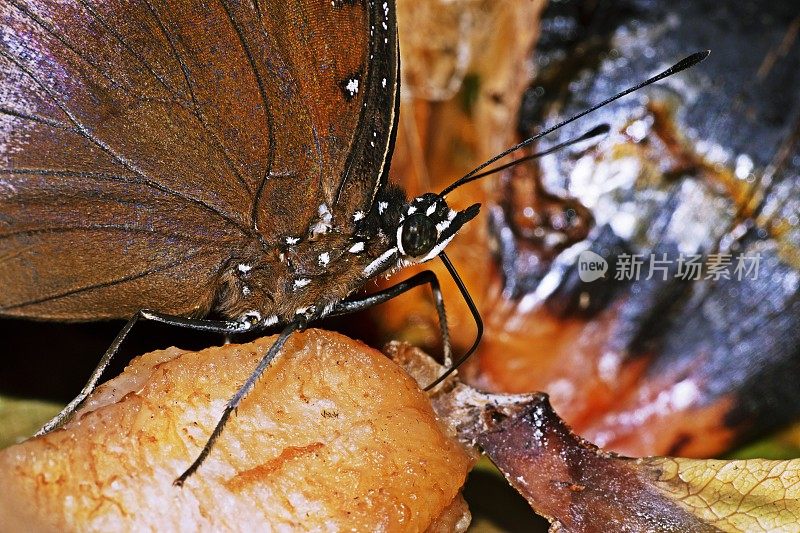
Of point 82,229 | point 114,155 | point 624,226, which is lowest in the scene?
point 82,229

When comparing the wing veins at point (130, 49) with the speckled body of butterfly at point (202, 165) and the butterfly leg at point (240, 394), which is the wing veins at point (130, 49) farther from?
the butterfly leg at point (240, 394)

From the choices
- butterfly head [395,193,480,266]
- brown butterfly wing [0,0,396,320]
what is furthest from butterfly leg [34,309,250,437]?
butterfly head [395,193,480,266]

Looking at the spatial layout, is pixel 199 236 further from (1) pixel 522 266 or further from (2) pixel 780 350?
(2) pixel 780 350

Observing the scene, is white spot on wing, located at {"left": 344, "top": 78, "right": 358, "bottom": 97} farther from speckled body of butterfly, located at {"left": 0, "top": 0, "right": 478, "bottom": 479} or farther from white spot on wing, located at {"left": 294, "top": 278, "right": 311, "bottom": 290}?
white spot on wing, located at {"left": 294, "top": 278, "right": 311, "bottom": 290}

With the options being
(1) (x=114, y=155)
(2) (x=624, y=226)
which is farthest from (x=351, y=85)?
(2) (x=624, y=226)

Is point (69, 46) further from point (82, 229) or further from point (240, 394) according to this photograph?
point (240, 394)

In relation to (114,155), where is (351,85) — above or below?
above

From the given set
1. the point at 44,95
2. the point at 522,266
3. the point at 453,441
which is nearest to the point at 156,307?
the point at 44,95

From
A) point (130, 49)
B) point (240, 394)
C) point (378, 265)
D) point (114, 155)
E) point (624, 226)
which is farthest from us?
point (624, 226)
